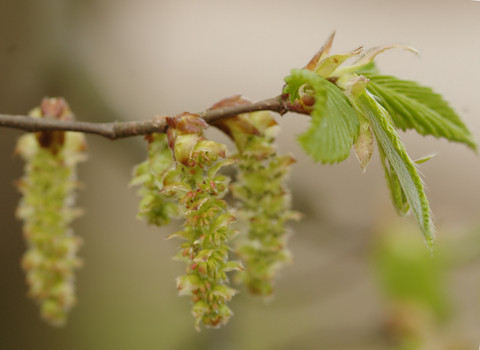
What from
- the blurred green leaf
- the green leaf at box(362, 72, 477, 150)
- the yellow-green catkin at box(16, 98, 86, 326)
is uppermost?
the green leaf at box(362, 72, 477, 150)

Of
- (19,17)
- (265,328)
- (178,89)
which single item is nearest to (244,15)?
(178,89)

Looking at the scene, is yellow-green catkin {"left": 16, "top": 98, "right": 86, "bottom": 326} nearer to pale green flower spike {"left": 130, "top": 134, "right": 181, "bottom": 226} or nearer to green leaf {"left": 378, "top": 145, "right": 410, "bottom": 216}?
pale green flower spike {"left": 130, "top": 134, "right": 181, "bottom": 226}

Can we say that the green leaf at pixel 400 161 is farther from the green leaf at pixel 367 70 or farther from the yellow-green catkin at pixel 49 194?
the yellow-green catkin at pixel 49 194

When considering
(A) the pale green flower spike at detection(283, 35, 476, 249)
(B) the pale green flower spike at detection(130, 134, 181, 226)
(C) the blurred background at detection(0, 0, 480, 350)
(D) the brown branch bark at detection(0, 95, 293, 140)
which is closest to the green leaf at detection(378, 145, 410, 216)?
(A) the pale green flower spike at detection(283, 35, 476, 249)

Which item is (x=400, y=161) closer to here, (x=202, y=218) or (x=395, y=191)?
(x=395, y=191)

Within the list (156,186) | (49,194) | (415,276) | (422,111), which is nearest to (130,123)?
(156,186)

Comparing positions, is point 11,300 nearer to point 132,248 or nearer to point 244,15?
point 132,248
